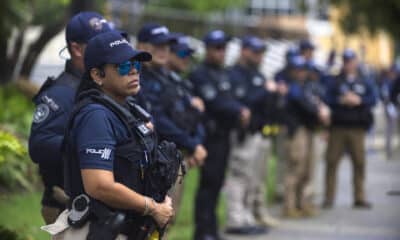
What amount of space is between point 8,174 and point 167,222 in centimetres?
683

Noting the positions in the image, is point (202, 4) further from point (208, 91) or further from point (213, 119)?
point (208, 91)

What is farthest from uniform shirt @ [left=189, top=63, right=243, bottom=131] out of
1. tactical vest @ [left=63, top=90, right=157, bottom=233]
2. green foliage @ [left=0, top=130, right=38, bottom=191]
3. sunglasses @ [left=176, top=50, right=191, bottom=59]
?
tactical vest @ [left=63, top=90, right=157, bottom=233]

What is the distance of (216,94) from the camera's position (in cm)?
963

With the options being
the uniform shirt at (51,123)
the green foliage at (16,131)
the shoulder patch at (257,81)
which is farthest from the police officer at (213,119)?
the uniform shirt at (51,123)

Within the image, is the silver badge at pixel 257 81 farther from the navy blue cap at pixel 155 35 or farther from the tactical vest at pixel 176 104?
the navy blue cap at pixel 155 35

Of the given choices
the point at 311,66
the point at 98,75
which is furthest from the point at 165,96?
the point at 311,66

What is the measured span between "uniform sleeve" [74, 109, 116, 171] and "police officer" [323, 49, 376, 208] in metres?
8.39

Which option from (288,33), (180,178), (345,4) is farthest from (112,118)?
(288,33)

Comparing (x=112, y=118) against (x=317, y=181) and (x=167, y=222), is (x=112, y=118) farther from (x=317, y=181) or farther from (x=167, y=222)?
(x=317, y=181)

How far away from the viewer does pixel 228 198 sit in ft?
34.4

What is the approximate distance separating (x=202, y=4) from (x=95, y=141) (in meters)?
43.3

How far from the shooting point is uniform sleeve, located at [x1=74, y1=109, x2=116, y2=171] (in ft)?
15.0

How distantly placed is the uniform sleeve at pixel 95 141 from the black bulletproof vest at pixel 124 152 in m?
0.09

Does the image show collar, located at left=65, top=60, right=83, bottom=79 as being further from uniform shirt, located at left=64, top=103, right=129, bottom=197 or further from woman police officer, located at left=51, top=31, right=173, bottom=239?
uniform shirt, located at left=64, top=103, right=129, bottom=197
